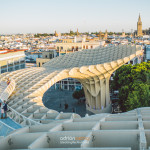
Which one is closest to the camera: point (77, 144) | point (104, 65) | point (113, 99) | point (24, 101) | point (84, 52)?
point (77, 144)

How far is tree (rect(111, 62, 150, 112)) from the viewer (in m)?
23.5

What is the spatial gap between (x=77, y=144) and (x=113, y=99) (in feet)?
125

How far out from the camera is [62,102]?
45438 millimetres

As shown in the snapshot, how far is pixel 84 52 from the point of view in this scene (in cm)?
3697

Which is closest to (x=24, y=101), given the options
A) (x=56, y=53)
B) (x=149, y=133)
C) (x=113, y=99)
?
(x=149, y=133)

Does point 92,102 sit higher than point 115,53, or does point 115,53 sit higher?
point 115,53

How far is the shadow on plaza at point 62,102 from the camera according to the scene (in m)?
40.1

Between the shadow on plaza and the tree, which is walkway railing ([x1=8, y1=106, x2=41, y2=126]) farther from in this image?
the shadow on plaza

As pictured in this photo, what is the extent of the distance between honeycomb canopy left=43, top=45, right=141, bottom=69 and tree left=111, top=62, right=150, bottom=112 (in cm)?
368

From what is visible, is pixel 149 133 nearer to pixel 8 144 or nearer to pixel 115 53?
pixel 8 144

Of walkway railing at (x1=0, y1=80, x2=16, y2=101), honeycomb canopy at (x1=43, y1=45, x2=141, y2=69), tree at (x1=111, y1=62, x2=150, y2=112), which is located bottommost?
tree at (x1=111, y1=62, x2=150, y2=112)

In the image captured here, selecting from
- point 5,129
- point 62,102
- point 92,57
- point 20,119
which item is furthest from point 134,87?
point 62,102

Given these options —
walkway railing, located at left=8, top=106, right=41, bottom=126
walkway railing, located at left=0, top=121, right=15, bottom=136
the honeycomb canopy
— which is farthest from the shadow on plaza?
walkway railing, located at left=0, top=121, right=15, bottom=136

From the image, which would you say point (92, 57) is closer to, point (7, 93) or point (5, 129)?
point (7, 93)
